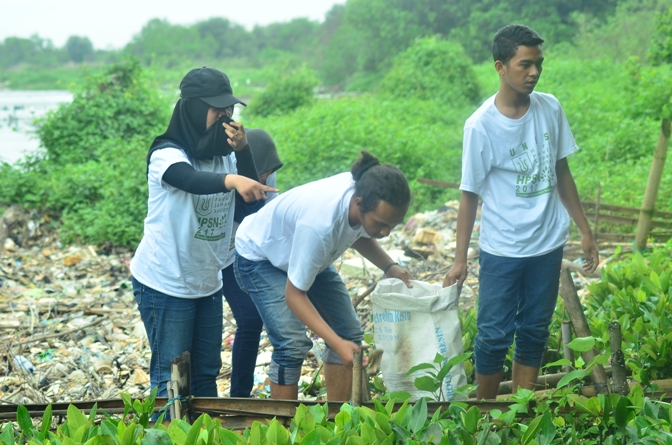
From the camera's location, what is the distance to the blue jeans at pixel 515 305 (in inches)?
115

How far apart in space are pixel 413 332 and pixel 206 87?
126 centimetres

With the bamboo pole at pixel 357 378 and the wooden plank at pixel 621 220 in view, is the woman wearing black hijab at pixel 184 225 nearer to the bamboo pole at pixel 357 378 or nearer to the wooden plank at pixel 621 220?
the bamboo pole at pixel 357 378

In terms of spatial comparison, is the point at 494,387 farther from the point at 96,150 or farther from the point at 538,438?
the point at 96,150

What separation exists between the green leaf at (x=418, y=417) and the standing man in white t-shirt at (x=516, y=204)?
1.07 metres

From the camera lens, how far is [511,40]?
2.85 meters

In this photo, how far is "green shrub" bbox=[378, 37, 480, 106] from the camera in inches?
699

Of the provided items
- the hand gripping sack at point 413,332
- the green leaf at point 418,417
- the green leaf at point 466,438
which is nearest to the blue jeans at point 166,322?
the hand gripping sack at point 413,332

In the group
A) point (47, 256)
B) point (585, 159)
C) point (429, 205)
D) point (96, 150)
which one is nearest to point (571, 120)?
point (585, 159)

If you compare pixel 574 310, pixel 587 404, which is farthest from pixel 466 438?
pixel 574 310

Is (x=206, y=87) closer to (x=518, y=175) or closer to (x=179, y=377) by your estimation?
(x=179, y=377)

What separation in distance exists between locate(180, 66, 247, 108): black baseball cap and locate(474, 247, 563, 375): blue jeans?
48.6 inches

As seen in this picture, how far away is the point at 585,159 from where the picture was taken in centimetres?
916

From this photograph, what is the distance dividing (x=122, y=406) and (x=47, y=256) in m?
6.06

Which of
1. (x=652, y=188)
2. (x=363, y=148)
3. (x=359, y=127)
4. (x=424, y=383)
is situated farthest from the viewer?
(x=359, y=127)
